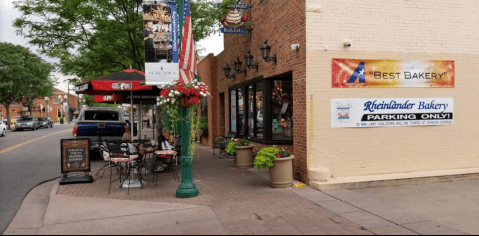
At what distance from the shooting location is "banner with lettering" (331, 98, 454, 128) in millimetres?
7789

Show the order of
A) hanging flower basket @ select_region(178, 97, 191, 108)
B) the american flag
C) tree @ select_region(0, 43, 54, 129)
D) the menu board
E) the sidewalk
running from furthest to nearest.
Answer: tree @ select_region(0, 43, 54, 129), the menu board, the american flag, hanging flower basket @ select_region(178, 97, 191, 108), the sidewalk

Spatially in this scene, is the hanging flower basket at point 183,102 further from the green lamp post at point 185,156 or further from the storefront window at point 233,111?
the storefront window at point 233,111

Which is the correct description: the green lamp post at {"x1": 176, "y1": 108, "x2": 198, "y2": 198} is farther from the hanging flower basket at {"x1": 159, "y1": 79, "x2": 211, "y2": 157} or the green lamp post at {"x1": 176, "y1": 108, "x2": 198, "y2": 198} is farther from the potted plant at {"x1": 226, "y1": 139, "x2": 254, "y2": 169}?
the potted plant at {"x1": 226, "y1": 139, "x2": 254, "y2": 169}

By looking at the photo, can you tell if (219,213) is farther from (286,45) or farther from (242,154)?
(286,45)

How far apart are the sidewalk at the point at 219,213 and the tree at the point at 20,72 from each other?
96.4ft

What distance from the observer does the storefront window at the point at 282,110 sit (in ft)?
31.0

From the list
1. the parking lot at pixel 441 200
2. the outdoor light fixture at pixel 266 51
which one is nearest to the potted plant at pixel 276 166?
the parking lot at pixel 441 200

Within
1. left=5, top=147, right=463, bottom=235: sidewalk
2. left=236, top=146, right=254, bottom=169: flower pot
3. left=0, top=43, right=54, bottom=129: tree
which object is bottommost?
left=5, top=147, right=463, bottom=235: sidewalk

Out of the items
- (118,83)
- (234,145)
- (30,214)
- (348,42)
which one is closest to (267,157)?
(234,145)

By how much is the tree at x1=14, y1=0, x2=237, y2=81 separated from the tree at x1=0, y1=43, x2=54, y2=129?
20318 millimetres

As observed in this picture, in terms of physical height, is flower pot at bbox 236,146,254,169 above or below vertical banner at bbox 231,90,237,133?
below

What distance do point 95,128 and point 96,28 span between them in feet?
12.4

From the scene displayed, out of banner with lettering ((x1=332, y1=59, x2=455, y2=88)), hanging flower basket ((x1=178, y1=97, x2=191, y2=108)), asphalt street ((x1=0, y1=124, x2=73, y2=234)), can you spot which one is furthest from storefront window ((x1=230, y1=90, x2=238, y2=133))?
hanging flower basket ((x1=178, y1=97, x2=191, y2=108))

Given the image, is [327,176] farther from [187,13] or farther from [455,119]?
[187,13]
